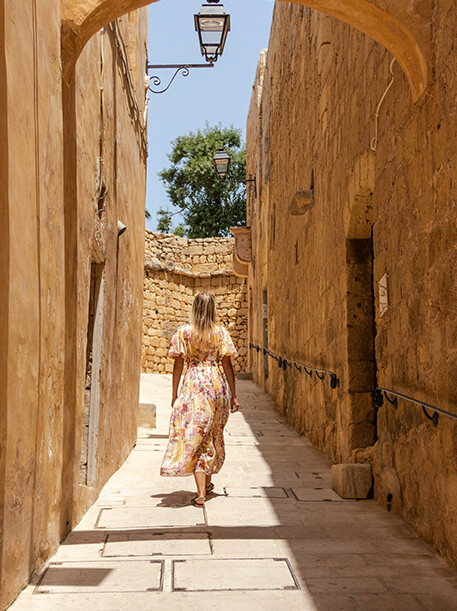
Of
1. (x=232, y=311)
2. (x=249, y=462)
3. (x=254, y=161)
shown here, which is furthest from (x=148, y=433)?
(x=232, y=311)

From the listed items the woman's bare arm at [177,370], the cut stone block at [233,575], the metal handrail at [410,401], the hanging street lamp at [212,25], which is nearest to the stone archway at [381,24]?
the metal handrail at [410,401]

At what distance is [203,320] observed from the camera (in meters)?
5.07

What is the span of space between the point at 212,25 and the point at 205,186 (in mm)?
22362

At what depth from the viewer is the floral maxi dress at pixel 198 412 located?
4.76m

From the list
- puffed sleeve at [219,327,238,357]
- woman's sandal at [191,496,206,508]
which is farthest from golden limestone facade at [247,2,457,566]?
woman's sandal at [191,496,206,508]

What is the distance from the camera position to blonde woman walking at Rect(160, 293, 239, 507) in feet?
15.6

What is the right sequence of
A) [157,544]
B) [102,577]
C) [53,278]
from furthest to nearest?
[157,544], [53,278], [102,577]

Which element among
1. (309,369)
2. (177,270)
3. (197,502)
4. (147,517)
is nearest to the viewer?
(147,517)

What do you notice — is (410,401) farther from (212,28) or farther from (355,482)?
(212,28)

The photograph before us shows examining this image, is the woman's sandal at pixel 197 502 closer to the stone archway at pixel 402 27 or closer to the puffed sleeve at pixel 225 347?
the puffed sleeve at pixel 225 347

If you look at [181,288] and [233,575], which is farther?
[181,288]

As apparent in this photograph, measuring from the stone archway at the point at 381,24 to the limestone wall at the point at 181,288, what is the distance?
16.0 metres

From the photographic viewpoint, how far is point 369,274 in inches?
229

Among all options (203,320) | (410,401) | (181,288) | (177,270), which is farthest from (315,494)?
(181,288)
